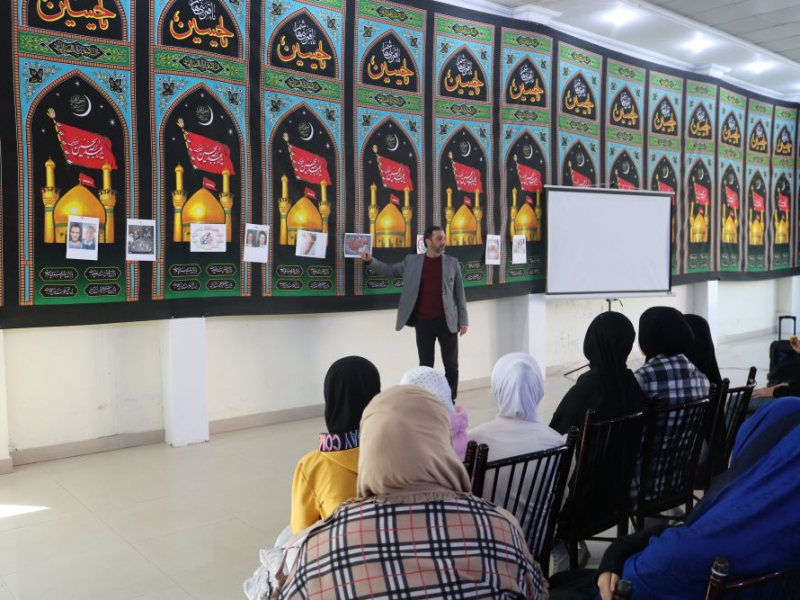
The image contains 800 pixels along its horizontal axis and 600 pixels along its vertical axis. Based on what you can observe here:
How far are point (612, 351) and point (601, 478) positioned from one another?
1.74 feet

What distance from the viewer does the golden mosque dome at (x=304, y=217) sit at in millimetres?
5031

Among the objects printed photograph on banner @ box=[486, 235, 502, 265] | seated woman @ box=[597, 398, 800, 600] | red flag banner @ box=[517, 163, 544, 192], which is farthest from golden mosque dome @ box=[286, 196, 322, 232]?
seated woman @ box=[597, 398, 800, 600]

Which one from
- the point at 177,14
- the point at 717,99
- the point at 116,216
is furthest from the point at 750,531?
the point at 717,99

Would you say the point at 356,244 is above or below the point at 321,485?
above

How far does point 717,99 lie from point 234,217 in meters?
6.75

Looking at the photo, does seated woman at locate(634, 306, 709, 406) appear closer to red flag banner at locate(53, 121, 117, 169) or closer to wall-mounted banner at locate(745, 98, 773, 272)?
red flag banner at locate(53, 121, 117, 169)

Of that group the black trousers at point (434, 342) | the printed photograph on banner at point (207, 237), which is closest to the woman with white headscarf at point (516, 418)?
the printed photograph on banner at point (207, 237)

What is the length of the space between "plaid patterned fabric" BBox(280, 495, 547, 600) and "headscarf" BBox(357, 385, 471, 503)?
3cm

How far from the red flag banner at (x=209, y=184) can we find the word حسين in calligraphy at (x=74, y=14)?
1.01 meters

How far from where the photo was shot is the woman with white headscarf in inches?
88.0

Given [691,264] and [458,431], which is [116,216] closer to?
[458,431]

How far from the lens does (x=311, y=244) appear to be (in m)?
5.13

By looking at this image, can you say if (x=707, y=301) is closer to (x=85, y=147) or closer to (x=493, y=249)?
(x=493, y=249)

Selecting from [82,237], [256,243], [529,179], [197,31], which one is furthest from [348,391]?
[529,179]
